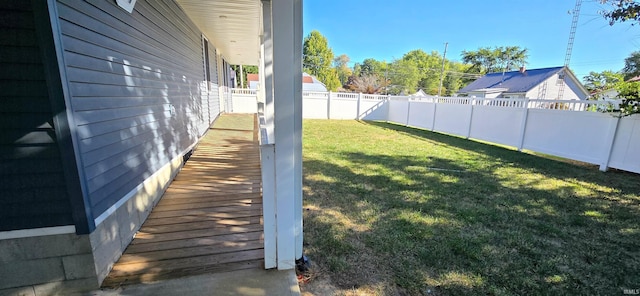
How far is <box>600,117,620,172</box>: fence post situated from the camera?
5.18 meters

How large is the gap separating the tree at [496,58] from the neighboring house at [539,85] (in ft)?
69.1

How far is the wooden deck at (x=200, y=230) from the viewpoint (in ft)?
6.48

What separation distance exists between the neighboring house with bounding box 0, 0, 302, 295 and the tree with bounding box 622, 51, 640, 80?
90.7ft

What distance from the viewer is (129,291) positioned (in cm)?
173

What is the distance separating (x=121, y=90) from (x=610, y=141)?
803 cm

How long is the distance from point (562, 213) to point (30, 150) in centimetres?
489

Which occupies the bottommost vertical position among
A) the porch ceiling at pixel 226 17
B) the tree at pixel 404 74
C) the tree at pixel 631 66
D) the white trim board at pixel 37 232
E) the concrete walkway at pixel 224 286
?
the concrete walkway at pixel 224 286

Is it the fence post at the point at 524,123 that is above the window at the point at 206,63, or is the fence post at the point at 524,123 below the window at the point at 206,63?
below

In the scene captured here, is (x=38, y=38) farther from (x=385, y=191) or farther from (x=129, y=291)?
(x=385, y=191)

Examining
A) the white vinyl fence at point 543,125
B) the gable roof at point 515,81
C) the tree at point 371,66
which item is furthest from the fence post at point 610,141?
the tree at point 371,66

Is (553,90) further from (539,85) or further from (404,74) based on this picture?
(404,74)

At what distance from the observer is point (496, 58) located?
4259 centimetres

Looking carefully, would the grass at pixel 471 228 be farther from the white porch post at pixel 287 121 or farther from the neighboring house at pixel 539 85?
the neighboring house at pixel 539 85

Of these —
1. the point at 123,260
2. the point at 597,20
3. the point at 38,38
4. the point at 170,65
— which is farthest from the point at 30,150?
the point at 597,20
